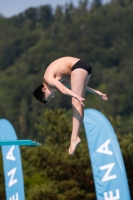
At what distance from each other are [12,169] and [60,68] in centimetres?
1279

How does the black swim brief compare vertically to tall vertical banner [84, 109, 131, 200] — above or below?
above

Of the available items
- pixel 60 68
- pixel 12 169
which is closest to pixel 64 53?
pixel 12 169

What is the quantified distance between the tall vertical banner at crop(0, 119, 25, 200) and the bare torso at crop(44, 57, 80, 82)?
11.9 meters

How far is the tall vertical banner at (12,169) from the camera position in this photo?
24453mm

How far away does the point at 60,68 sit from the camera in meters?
12.6

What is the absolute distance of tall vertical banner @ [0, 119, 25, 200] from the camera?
24.5 metres

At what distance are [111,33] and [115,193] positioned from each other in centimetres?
14716

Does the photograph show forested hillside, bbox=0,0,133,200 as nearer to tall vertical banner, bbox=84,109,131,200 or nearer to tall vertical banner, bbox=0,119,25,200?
tall vertical banner, bbox=0,119,25,200

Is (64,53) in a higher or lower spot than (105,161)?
higher

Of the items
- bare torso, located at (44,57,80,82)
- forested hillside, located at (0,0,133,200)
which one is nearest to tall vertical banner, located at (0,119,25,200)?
bare torso, located at (44,57,80,82)

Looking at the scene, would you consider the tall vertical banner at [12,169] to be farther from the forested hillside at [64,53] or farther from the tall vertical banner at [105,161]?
the forested hillside at [64,53]

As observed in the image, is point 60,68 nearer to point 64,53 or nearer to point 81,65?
point 81,65

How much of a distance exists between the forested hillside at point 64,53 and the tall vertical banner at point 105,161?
8294 cm

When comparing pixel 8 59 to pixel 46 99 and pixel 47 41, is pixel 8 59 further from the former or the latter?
pixel 46 99
